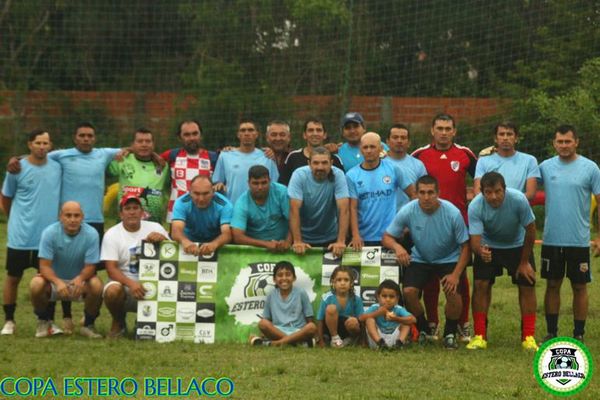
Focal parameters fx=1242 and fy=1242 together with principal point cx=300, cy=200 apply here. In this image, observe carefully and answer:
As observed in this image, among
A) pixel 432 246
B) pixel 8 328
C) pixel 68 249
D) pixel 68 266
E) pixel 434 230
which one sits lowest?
pixel 8 328

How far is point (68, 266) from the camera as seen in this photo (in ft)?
33.8

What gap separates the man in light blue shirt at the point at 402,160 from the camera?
33.9ft

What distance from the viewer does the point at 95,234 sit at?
10.3 m

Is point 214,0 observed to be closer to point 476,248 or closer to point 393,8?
point 393,8

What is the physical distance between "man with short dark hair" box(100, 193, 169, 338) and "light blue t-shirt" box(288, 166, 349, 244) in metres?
1.16

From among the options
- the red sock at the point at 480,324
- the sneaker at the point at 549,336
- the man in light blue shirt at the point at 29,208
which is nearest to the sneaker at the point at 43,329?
the man in light blue shirt at the point at 29,208

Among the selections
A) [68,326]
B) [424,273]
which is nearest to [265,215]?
[424,273]

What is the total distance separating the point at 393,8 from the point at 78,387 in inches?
561

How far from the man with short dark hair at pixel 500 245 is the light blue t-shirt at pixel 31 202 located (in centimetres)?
361

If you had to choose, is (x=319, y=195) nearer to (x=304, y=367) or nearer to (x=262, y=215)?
(x=262, y=215)

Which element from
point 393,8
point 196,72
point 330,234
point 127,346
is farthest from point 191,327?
point 196,72

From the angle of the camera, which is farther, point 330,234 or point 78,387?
point 330,234

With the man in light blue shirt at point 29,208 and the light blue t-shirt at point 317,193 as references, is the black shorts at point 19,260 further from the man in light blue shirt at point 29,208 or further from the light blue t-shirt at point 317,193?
the light blue t-shirt at point 317,193

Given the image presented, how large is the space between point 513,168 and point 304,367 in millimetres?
2636
